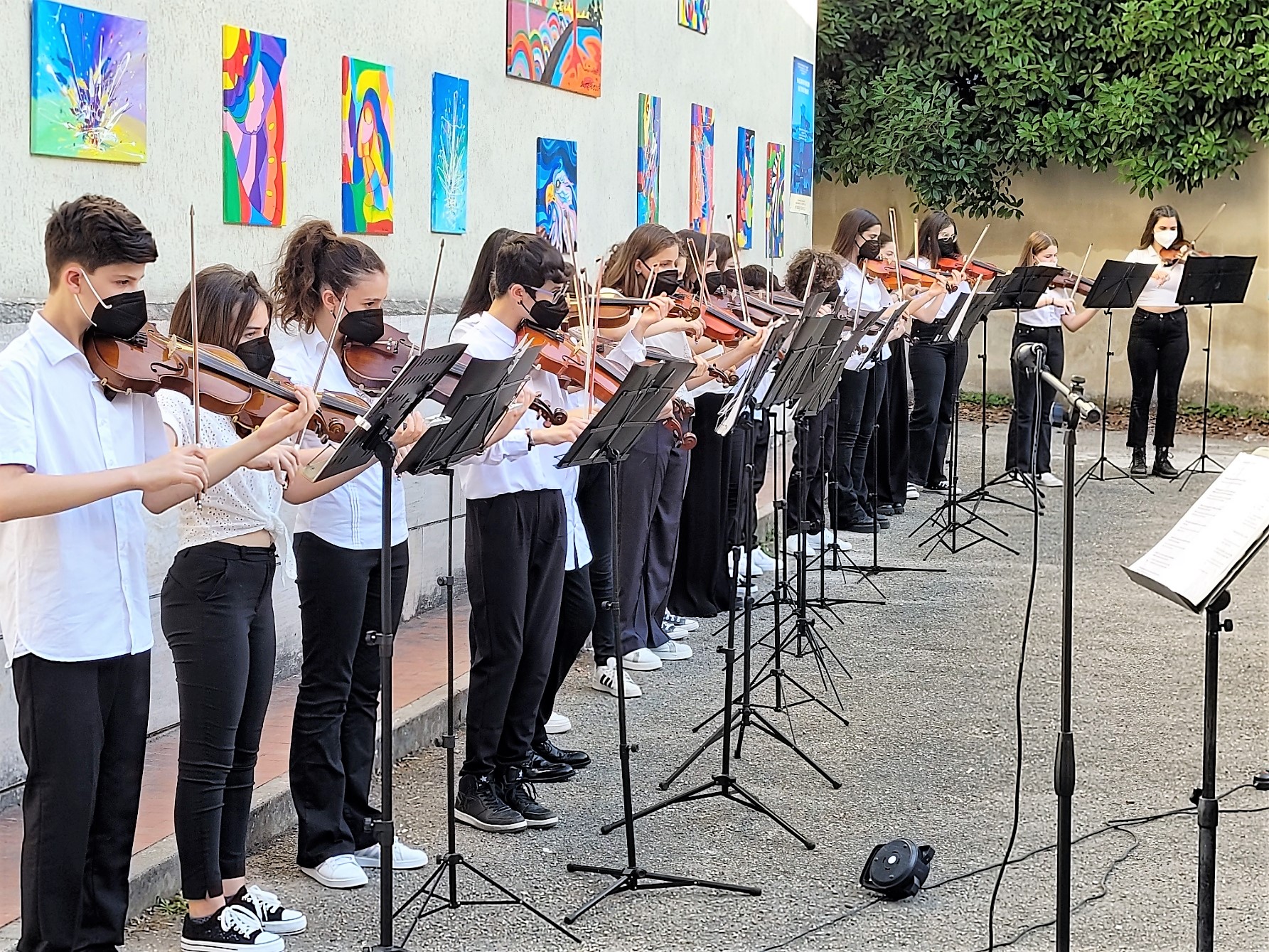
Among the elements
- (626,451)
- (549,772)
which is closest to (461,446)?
(626,451)

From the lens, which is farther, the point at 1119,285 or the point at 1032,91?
the point at 1032,91

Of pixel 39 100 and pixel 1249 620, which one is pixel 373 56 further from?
pixel 1249 620

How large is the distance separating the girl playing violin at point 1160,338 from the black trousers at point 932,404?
179cm

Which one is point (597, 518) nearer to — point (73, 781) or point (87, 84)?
point (87, 84)

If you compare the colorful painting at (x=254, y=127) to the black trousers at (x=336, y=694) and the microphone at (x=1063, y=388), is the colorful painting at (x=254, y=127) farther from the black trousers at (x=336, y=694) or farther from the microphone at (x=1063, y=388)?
the microphone at (x=1063, y=388)

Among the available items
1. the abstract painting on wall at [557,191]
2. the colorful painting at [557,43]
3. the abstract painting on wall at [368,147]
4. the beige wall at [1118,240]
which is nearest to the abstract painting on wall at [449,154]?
the abstract painting on wall at [368,147]

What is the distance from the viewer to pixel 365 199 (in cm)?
697

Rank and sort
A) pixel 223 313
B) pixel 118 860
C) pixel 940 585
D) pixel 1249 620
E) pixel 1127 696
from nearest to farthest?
pixel 118 860, pixel 223 313, pixel 1127 696, pixel 1249 620, pixel 940 585

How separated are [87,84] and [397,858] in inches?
110

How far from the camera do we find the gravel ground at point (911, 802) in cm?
424

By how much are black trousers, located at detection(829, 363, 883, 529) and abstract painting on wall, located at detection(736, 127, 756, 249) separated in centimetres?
238

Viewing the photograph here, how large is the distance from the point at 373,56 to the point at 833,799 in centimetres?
397

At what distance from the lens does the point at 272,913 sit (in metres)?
4.12

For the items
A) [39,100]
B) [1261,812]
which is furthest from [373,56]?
[1261,812]
